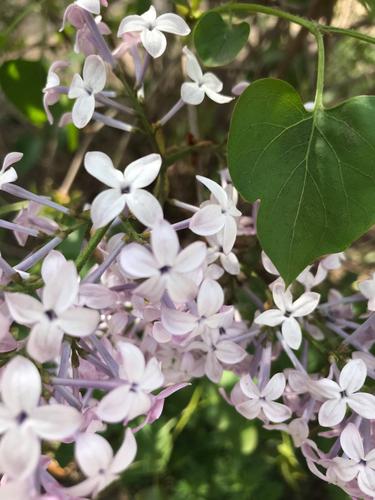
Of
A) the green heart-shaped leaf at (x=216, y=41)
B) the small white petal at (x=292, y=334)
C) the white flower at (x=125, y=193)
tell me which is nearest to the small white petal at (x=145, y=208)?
the white flower at (x=125, y=193)

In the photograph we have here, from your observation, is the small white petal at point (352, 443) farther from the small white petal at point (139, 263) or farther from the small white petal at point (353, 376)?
the small white petal at point (139, 263)

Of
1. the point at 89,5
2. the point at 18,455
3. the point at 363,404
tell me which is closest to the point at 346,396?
the point at 363,404

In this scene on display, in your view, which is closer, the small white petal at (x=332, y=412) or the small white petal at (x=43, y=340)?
the small white petal at (x=43, y=340)

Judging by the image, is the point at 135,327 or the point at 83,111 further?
the point at 135,327

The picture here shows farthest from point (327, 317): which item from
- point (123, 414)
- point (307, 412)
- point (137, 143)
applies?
point (137, 143)

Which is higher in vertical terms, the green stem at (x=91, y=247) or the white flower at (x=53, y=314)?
the white flower at (x=53, y=314)

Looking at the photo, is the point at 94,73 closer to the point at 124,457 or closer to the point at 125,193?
the point at 125,193

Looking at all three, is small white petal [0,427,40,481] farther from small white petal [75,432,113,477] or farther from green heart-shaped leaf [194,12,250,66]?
green heart-shaped leaf [194,12,250,66]

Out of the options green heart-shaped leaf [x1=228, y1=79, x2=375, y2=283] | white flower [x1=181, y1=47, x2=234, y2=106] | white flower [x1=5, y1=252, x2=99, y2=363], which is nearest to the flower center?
white flower [x1=5, y1=252, x2=99, y2=363]
